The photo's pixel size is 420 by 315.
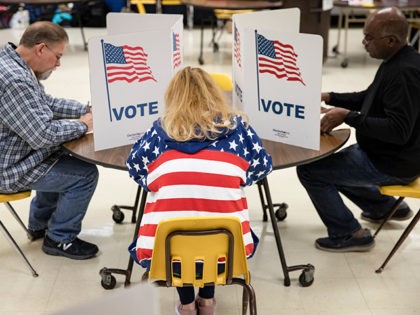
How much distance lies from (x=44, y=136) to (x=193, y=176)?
885 mm

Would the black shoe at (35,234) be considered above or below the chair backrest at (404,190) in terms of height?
below

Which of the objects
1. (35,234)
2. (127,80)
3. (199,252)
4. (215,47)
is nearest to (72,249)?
(35,234)

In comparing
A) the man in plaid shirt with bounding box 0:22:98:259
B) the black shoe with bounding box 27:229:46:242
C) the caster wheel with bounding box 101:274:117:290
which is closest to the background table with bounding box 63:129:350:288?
the caster wheel with bounding box 101:274:117:290

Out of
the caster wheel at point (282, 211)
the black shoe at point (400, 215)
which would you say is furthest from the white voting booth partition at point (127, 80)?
the black shoe at point (400, 215)

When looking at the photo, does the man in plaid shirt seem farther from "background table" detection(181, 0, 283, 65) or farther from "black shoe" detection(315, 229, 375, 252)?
"background table" detection(181, 0, 283, 65)

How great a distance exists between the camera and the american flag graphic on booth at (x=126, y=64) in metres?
2.71

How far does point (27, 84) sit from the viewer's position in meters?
2.82

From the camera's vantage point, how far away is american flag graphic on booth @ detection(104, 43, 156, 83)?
2.71m

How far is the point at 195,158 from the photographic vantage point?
7.43 feet

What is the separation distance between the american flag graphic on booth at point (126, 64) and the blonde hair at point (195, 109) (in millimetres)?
433

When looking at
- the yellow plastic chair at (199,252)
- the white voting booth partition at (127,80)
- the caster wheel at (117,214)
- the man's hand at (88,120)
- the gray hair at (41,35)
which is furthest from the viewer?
the caster wheel at (117,214)

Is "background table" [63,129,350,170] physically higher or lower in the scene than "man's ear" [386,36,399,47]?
lower

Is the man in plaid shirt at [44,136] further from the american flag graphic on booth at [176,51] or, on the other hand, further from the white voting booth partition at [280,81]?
the white voting booth partition at [280,81]

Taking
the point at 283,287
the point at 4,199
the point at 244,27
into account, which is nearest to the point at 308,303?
the point at 283,287
